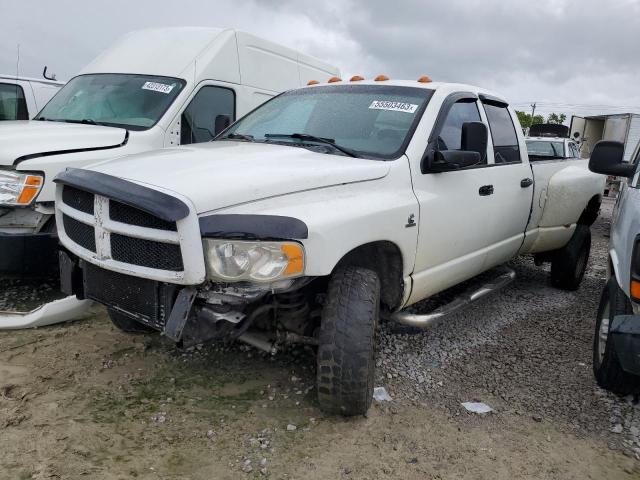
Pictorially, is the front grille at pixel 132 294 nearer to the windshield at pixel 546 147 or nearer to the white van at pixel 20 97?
the white van at pixel 20 97

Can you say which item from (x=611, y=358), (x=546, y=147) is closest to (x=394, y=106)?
(x=611, y=358)

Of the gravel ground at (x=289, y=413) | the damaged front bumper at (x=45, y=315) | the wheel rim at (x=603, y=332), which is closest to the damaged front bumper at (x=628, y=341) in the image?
the gravel ground at (x=289, y=413)

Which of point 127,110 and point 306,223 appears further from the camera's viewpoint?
point 127,110

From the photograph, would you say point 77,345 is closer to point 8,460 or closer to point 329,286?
point 8,460

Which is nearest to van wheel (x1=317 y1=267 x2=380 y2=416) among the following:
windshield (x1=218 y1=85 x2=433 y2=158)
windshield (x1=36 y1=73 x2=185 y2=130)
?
windshield (x1=218 y1=85 x2=433 y2=158)

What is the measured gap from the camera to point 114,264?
107 inches

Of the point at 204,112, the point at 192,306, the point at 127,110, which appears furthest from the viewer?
the point at 204,112

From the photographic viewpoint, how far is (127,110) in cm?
529

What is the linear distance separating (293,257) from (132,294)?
892 mm

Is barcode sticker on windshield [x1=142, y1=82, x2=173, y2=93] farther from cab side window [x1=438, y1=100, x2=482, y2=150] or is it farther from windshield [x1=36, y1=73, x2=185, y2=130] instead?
cab side window [x1=438, y1=100, x2=482, y2=150]

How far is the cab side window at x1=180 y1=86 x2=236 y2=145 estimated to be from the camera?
214 inches

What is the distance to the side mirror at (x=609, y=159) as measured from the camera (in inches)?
142

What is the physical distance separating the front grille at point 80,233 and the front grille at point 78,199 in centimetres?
9

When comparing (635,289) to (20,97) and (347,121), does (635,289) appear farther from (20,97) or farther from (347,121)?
(20,97)
